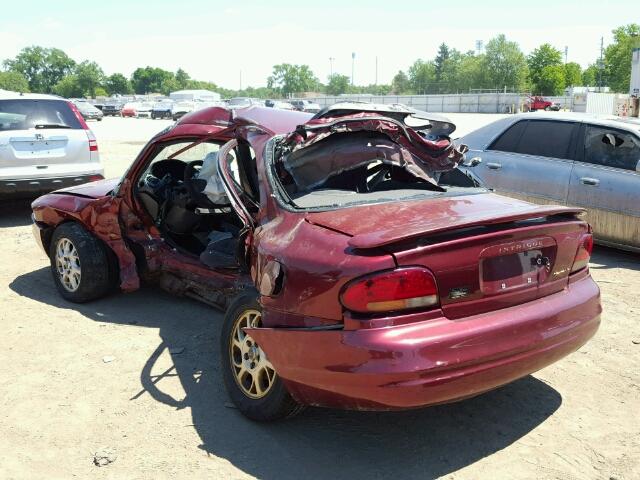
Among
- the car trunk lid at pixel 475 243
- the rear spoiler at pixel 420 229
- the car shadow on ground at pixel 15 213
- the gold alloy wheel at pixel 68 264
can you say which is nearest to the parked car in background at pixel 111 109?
the car shadow on ground at pixel 15 213

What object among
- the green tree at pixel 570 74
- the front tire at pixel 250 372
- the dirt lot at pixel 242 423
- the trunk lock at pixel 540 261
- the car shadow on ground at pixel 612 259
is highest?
the green tree at pixel 570 74

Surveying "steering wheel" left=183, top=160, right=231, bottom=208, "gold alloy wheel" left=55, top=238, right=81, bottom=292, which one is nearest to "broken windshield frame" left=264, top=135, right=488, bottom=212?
"steering wheel" left=183, top=160, right=231, bottom=208

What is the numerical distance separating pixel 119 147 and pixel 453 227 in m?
19.9

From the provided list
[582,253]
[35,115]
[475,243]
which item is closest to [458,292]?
[475,243]

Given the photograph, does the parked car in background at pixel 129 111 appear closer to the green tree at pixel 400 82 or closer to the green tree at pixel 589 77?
the green tree at pixel 589 77

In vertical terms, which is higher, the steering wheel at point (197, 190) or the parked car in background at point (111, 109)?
the steering wheel at point (197, 190)

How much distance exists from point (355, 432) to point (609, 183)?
4.68 m

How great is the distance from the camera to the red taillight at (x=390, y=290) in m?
2.80

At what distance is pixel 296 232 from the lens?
3230 mm

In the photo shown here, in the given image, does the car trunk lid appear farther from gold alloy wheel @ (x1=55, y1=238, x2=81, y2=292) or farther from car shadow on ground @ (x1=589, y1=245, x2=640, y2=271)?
car shadow on ground @ (x1=589, y1=245, x2=640, y2=271)

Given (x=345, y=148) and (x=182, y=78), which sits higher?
(x=182, y=78)

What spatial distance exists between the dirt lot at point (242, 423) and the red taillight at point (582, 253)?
2.70ft

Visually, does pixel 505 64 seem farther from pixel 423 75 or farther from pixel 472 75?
pixel 423 75

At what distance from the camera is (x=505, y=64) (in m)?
110
